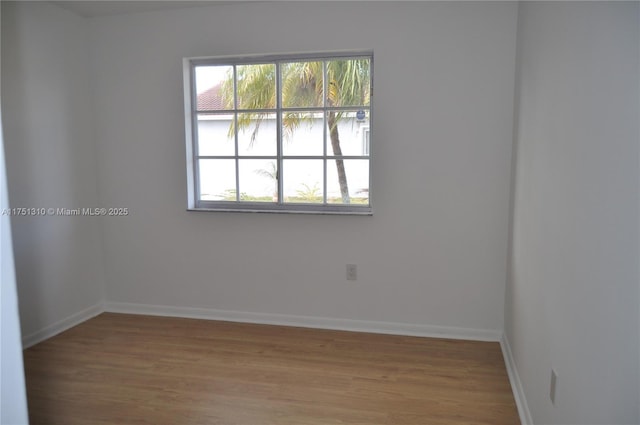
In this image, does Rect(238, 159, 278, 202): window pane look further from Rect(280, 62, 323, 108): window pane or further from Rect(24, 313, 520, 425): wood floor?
Rect(24, 313, 520, 425): wood floor

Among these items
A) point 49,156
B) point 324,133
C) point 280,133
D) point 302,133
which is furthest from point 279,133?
point 49,156

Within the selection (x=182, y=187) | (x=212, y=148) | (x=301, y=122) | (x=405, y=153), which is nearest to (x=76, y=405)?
(x=182, y=187)

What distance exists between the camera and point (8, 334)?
0.90 meters

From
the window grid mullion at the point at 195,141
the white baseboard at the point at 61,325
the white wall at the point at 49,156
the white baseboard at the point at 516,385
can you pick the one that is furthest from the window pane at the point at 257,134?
the white baseboard at the point at 516,385

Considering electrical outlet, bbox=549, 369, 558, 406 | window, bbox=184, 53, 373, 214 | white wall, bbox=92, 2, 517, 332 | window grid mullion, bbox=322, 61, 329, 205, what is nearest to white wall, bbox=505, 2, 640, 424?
electrical outlet, bbox=549, 369, 558, 406

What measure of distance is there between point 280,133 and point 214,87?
24.9 inches

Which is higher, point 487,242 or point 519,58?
point 519,58

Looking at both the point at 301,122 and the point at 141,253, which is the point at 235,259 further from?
the point at 301,122

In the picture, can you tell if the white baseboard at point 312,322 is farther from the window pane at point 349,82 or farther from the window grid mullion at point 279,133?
the window pane at point 349,82

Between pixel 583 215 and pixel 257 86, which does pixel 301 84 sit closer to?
pixel 257 86

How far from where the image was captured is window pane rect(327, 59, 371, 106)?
3.04m

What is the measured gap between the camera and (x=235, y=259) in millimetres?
3346

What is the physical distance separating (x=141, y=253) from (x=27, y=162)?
1.02 meters

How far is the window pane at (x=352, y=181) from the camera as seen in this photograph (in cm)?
312
